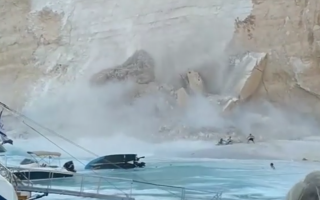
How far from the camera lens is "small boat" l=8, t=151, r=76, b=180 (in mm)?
4266

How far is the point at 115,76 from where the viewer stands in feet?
15.3

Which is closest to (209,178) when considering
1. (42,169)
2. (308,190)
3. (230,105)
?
(230,105)

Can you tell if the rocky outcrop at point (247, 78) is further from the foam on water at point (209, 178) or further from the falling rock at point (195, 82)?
the foam on water at point (209, 178)

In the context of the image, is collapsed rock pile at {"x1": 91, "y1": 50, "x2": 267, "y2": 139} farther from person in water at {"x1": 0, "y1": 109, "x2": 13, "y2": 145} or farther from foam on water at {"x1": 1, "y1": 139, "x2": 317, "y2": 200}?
person in water at {"x1": 0, "y1": 109, "x2": 13, "y2": 145}

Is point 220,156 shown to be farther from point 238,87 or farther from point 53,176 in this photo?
point 53,176

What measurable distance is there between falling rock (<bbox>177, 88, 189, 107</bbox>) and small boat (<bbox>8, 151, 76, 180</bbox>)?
98 centimetres

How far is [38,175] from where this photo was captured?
4289 millimetres

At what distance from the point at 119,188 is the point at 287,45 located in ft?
5.57

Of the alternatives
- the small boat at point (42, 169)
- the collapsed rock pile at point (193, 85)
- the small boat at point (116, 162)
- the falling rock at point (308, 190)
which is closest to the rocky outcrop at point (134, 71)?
the collapsed rock pile at point (193, 85)

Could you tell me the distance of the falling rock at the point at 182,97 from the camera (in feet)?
14.5

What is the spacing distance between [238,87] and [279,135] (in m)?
0.50

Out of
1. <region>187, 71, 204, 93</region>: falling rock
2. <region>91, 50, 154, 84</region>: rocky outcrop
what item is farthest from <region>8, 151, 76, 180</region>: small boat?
<region>187, 71, 204, 93</region>: falling rock

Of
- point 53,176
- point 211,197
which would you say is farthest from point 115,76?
point 211,197

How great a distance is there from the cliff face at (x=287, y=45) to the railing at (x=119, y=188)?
937 mm
